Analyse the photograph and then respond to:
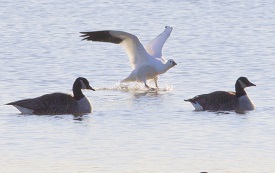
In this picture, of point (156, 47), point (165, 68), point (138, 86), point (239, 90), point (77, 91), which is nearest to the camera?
point (77, 91)

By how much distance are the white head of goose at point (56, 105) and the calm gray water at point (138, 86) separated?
18 cm

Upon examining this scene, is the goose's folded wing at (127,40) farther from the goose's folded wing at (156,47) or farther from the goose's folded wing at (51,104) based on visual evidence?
the goose's folded wing at (51,104)

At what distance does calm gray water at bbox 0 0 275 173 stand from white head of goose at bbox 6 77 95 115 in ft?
0.58

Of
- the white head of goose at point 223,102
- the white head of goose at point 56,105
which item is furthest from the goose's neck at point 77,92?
the white head of goose at point 223,102

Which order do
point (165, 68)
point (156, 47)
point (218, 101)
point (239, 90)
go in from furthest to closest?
1. point (156, 47)
2. point (165, 68)
3. point (239, 90)
4. point (218, 101)

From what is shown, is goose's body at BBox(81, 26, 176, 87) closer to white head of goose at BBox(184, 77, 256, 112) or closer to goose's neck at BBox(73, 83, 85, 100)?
goose's neck at BBox(73, 83, 85, 100)

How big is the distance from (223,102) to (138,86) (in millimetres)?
3849

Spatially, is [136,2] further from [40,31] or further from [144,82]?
[144,82]

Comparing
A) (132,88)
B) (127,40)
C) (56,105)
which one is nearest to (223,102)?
(56,105)

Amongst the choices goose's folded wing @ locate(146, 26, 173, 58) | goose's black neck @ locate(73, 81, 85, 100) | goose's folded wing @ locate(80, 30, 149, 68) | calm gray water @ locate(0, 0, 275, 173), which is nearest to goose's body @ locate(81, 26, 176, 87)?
goose's folded wing @ locate(80, 30, 149, 68)

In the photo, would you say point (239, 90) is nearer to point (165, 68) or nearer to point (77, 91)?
point (77, 91)

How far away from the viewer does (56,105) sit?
15258mm

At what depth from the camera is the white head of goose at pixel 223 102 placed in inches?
602

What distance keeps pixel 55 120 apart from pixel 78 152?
2710mm
